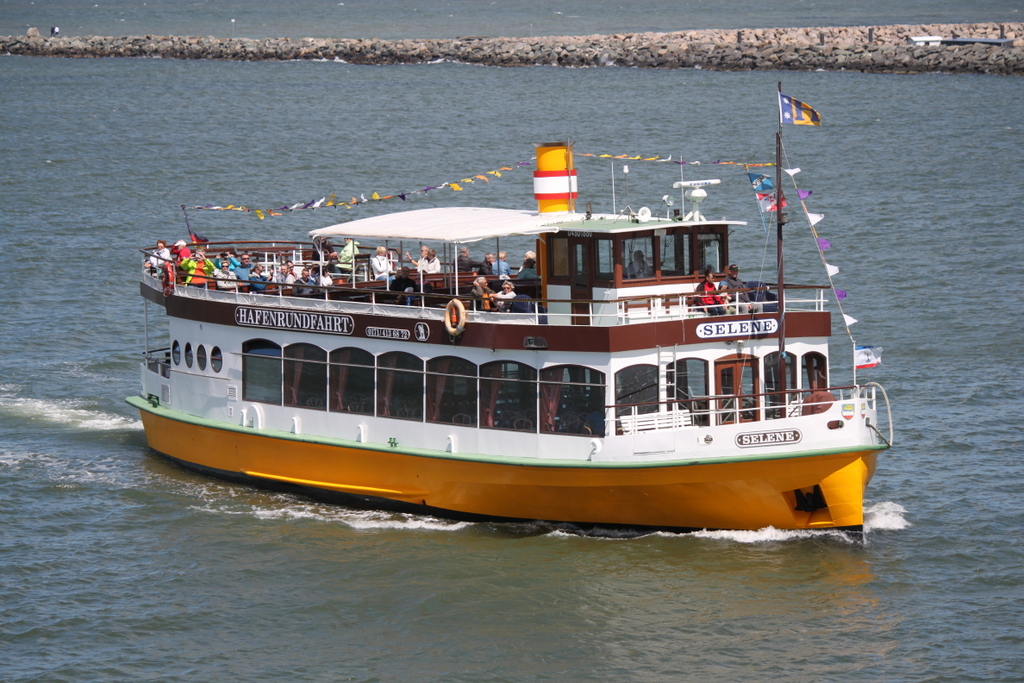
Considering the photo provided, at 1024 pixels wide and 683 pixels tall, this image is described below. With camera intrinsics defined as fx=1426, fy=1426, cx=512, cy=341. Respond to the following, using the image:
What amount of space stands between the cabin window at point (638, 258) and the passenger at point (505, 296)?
1.79 metres

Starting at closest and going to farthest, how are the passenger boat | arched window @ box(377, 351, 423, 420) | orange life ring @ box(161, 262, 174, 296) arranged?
the passenger boat < arched window @ box(377, 351, 423, 420) < orange life ring @ box(161, 262, 174, 296)

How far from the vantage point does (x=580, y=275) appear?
2266 centimetres

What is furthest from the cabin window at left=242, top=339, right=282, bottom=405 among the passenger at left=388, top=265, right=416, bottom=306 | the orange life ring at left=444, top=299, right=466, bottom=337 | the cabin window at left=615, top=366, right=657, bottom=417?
the cabin window at left=615, top=366, right=657, bottom=417

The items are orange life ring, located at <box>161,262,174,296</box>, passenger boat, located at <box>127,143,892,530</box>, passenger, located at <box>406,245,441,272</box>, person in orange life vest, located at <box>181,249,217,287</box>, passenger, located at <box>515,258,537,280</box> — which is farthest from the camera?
orange life ring, located at <box>161,262,174,296</box>

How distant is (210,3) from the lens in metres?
170

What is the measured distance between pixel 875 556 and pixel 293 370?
10.0 meters

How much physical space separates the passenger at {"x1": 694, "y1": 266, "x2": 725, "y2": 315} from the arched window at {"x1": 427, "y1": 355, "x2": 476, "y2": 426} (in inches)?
144

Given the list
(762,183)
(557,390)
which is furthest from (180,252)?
(762,183)

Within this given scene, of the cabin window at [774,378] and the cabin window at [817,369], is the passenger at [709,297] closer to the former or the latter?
the cabin window at [774,378]

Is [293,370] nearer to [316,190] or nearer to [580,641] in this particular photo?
[580,641]

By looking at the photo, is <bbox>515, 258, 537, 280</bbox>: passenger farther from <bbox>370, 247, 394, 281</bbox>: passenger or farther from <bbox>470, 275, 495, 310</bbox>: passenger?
<bbox>370, 247, 394, 281</bbox>: passenger

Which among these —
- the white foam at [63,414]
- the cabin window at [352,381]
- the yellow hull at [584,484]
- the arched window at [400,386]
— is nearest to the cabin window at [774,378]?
the yellow hull at [584,484]

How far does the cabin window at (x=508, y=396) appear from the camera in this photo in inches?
859

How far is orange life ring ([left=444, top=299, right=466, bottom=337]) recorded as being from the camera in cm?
2203
